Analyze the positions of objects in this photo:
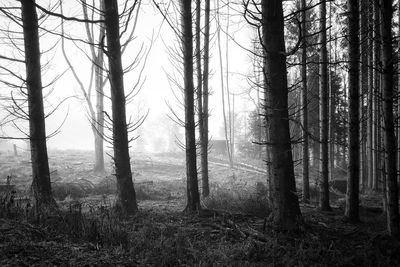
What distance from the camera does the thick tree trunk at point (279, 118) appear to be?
4.94 metres

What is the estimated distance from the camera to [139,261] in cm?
382

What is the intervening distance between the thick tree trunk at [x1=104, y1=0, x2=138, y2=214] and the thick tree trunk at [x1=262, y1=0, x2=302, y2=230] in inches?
128

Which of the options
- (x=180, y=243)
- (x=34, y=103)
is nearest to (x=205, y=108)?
(x=34, y=103)

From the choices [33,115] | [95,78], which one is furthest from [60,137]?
[33,115]

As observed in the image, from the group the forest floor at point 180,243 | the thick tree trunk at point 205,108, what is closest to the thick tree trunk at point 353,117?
the forest floor at point 180,243

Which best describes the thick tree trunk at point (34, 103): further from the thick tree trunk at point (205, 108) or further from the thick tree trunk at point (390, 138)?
the thick tree trunk at point (390, 138)

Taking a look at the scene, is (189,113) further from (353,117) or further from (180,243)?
(353,117)

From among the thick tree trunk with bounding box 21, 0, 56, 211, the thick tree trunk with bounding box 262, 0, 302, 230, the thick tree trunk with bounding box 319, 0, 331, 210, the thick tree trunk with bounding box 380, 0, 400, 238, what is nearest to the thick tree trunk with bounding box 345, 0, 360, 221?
the thick tree trunk with bounding box 319, 0, 331, 210

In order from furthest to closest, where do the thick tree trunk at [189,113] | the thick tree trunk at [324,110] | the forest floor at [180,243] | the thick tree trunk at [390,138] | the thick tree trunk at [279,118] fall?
the thick tree trunk at [324,110], the thick tree trunk at [189,113], the thick tree trunk at [390,138], the thick tree trunk at [279,118], the forest floor at [180,243]

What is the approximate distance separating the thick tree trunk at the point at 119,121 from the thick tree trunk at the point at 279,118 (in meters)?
3.25

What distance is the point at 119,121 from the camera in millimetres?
6508

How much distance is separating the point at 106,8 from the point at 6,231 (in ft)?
15.2

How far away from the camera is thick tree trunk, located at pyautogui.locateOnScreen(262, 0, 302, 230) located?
16.2 feet

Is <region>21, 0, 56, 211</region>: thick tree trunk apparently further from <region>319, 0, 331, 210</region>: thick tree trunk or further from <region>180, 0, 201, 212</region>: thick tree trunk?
<region>319, 0, 331, 210</region>: thick tree trunk
